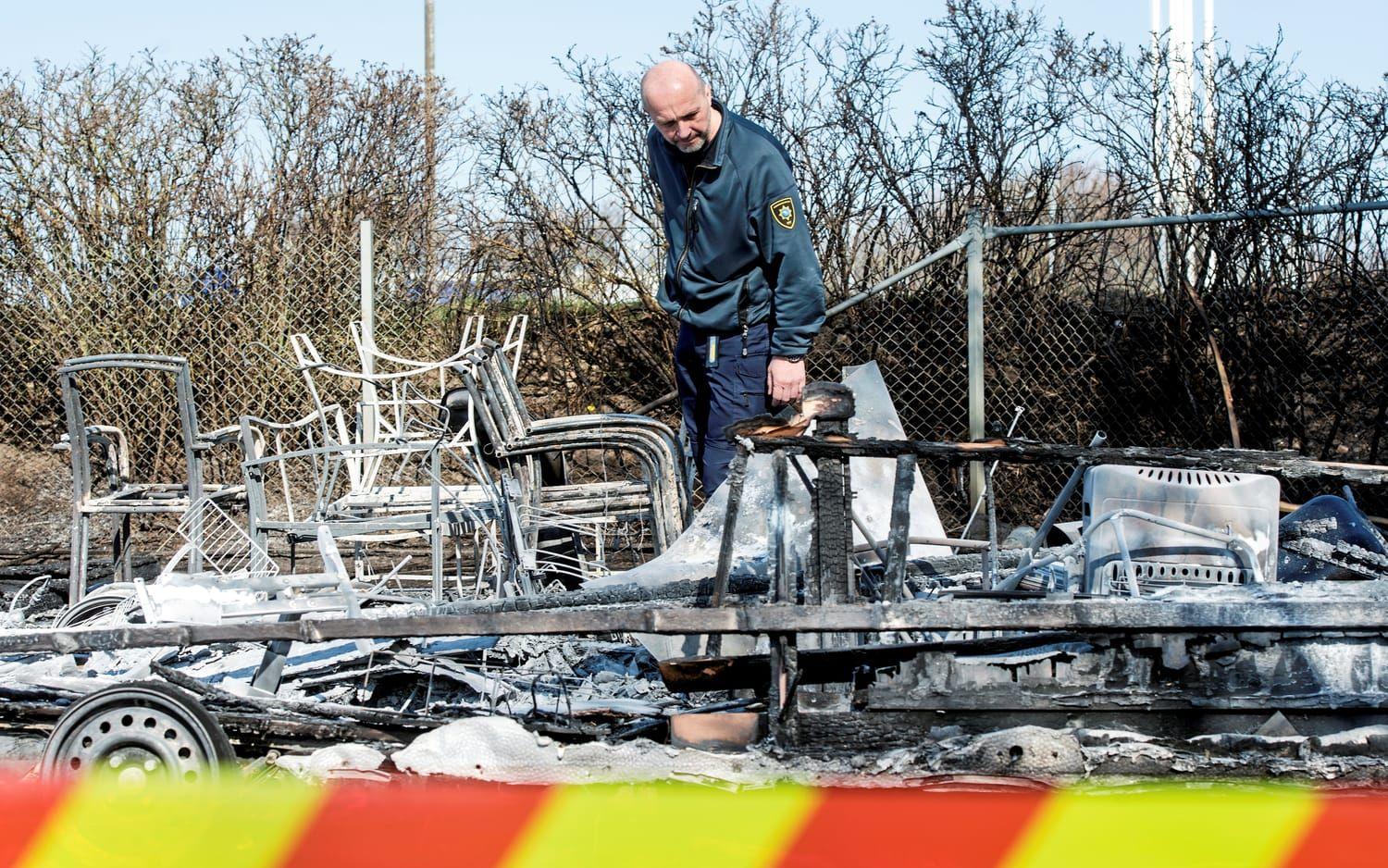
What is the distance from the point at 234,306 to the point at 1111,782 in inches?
283

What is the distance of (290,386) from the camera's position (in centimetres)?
834

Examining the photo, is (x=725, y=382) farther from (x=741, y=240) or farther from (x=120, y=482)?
(x=120, y=482)

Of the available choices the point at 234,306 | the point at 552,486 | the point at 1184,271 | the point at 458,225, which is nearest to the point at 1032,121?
the point at 1184,271

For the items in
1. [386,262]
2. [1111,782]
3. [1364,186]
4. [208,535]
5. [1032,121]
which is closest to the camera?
[1111,782]

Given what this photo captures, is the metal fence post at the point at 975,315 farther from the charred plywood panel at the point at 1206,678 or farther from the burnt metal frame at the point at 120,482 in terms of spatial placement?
the charred plywood panel at the point at 1206,678

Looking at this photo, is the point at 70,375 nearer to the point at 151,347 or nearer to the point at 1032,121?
the point at 151,347

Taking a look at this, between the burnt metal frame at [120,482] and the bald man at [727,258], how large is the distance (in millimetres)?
2415

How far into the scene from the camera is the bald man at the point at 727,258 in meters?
4.05

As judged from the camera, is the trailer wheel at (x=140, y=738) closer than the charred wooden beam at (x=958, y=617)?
No

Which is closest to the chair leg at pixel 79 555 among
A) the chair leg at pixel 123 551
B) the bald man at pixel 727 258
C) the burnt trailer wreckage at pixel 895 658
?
the chair leg at pixel 123 551

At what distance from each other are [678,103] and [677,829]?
8.61 feet

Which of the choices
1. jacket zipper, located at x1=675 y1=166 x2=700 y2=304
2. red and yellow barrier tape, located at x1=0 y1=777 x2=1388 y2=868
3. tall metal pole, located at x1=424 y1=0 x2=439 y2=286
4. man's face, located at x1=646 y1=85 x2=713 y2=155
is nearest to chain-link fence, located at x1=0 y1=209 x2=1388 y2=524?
tall metal pole, located at x1=424 y1=0 x2=439 y2=286

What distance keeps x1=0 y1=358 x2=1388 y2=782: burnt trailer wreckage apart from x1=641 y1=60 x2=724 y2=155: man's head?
4.25 ft

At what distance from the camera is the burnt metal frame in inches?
213
